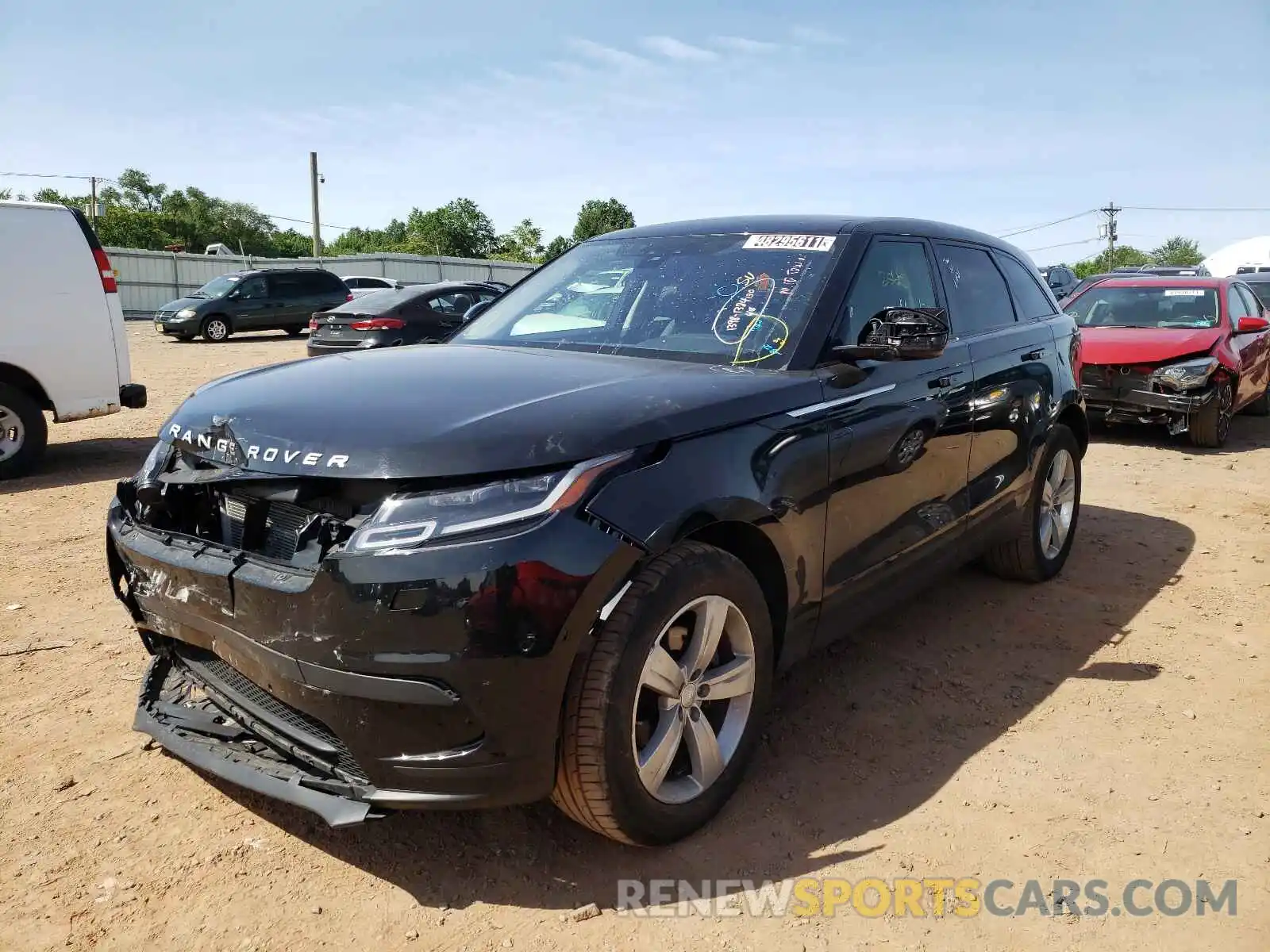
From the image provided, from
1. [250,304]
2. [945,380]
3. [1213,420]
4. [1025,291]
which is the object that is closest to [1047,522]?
[1025,291]

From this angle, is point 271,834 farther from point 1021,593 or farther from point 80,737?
point 1021,593

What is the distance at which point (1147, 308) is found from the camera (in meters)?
10.0

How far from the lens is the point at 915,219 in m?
4.05

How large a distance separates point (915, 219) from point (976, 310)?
53 cm

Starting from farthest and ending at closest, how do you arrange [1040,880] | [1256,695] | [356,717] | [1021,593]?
1. [1021,593]
2. [1256,695]
3. [1040,880]
4. [356,717]

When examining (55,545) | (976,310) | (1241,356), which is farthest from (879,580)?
(1241,356)

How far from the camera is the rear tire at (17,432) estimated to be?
24.2ft

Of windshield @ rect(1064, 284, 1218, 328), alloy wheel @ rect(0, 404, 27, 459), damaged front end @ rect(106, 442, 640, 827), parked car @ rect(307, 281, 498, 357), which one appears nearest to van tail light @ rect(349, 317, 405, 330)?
parked car @ rect(307, 281, 498, 357)

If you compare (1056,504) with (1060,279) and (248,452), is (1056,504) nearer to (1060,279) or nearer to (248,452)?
(248,452)

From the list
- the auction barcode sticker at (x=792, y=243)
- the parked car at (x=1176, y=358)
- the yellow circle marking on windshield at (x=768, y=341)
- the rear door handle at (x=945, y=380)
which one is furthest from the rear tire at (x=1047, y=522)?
the parked car at (x=1176, y=358)

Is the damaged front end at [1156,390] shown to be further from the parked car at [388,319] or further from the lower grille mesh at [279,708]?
the lower grille mesh at [279,708]

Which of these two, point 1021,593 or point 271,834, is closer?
point 271,834

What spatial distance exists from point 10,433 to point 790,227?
6.68m

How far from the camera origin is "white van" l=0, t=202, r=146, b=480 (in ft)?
23.8
